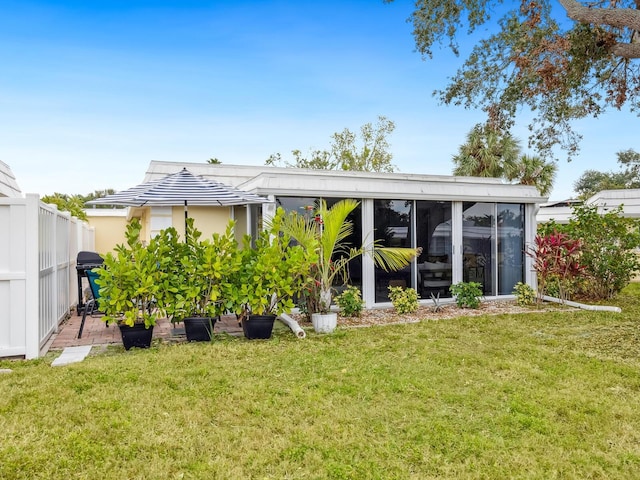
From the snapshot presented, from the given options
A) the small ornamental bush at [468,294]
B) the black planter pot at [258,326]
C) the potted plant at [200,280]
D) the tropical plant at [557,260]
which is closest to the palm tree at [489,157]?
the tropical plant at [557,260]

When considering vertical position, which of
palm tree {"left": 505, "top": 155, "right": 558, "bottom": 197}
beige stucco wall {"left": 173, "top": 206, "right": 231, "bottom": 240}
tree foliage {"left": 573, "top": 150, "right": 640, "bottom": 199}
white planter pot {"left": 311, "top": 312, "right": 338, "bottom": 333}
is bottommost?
white planter pot {"left": 311, "top": 312, "right": 338, "bottom": 333}

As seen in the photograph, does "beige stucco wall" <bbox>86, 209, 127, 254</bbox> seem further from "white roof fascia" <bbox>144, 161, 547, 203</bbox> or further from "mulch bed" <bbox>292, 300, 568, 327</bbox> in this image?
"mulch bed" <bbox>292, 300, 568, 327</bbox>

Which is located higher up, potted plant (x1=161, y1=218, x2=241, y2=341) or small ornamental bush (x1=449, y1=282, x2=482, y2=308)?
potted plant (x1=161, y1=218, x2=241, y2=341)

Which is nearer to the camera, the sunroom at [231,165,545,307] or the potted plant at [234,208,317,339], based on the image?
the potted plant at [234,208,317,339]

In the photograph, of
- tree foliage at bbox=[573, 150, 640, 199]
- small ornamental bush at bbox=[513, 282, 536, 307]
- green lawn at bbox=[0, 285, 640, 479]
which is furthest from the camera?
tree foliage at bbox=[573, 150, 640, 199]

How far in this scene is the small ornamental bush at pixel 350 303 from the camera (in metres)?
8.24

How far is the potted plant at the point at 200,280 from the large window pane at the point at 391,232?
3585mm

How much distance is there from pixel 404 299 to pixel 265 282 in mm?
3304

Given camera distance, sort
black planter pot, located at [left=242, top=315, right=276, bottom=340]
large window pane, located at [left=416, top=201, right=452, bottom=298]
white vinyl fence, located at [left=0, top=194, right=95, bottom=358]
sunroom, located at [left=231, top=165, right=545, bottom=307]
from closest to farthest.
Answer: white vinyl fence, located at [left=0, top=194, right=95, bottom=358], black planter pot, located at [left=242, top=315, right=276, bottom=340], sunroom, located at [left=231, top=165, right=545, bottom=307], large window pane, located at [left=416, top=201, right=452, bottom=298]

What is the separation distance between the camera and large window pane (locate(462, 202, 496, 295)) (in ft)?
32.3

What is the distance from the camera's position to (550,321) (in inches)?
312

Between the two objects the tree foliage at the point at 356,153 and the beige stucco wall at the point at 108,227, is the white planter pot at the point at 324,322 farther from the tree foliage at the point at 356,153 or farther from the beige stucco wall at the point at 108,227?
the tree foliage at the point at 356,153

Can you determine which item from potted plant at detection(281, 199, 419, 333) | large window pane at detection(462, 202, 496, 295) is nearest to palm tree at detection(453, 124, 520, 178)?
large window pane at detection(462, 202, 496, 295)

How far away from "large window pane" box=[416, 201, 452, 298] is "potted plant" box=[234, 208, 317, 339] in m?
3.61
